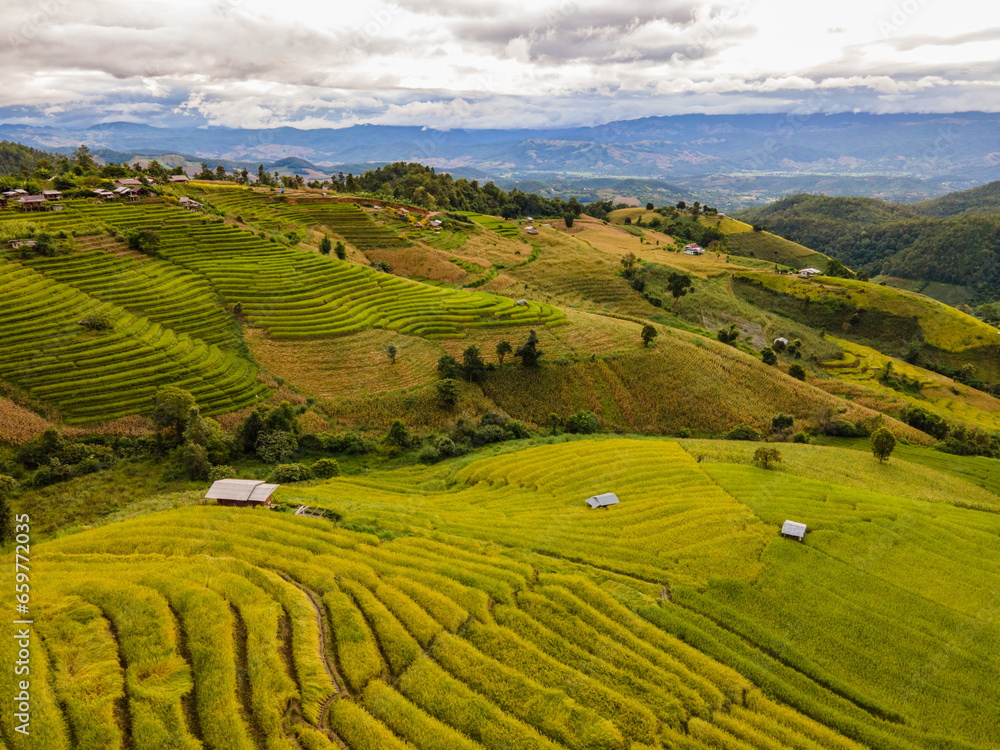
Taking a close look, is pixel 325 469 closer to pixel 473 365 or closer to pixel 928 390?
pixel 473 365

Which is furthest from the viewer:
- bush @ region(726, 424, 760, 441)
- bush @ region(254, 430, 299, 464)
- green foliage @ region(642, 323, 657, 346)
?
green foliage @ region(642, 323, 657, 346)

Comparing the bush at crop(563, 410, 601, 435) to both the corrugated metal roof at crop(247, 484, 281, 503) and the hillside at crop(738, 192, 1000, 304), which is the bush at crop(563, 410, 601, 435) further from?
the hillside at crop(738, 192, 1000, 304)

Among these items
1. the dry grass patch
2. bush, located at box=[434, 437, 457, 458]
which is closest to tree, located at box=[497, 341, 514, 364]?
bush, located at box=[434, 437, 457, 458]

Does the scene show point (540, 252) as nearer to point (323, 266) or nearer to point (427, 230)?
point (427, 230)

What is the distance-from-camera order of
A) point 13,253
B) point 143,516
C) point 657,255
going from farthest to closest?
point 657,255 < point 13,253 < point 143,516

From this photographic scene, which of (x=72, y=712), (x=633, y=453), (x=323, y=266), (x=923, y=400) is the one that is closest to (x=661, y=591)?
(x=633, y=453)

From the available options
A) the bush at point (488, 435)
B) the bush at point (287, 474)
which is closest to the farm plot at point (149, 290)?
the bush at point (287, 474)
